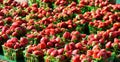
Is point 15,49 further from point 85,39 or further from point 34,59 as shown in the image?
point 85,39

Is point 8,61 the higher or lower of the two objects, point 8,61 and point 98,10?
the lower

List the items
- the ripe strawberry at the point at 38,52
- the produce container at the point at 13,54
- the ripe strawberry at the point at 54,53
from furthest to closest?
the produce container at the point at 13,54 < the ripe strawberry at the point at 38,52 < the ripe strawberry at the point at 54,53

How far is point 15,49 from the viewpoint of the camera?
4.67m

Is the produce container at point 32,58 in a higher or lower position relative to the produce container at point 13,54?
lower

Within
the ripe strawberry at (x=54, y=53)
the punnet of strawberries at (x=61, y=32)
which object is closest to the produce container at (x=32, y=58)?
the punnet of strawberries at (x=61, y=32)

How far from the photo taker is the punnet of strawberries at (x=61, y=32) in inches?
168

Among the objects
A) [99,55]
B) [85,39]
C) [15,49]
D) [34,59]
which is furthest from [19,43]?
[99,55]

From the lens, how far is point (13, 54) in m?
4.70

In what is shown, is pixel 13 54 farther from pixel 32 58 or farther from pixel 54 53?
pixel 54 53

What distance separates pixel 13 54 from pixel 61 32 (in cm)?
89

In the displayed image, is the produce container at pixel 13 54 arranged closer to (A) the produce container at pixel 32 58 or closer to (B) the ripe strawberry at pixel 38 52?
(A) the produce container at pixel 32 58

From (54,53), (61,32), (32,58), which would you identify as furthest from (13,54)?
(61,32)

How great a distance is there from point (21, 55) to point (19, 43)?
0.59ft

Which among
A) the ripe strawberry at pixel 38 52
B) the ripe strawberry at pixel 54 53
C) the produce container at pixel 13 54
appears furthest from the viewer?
the produce container at pixel 13 54
